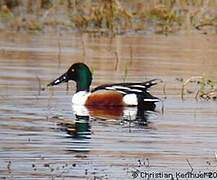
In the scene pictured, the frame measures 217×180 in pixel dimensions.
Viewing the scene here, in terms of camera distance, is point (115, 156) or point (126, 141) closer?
point (115, 156)

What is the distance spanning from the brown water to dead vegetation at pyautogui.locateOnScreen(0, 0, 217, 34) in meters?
→ 1.95

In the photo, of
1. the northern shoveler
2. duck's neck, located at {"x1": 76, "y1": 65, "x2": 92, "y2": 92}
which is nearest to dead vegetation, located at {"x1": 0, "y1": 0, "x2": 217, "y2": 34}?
duck's neck, located at {"x1": 76, "y1": 65, "x2": 92, "y2": 92}

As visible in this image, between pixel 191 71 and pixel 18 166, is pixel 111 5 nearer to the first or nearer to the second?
pixel 191 71

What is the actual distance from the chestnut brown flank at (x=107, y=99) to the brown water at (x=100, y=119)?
0.37 m

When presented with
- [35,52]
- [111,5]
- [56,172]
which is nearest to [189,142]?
[56,172]

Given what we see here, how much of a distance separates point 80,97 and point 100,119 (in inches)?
57.1

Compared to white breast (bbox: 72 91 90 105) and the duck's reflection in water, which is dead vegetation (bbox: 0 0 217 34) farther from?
the duck's reflection in water

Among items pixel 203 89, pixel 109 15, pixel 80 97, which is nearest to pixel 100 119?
pixel 80 97

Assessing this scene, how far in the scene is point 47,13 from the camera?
2489cm

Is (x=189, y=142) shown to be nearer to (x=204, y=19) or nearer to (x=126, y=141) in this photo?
(x=126, y=141)

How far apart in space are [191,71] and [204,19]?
7.53 metres

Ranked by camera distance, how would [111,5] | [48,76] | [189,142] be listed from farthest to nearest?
[111,5]
[48,76]
[189,142]

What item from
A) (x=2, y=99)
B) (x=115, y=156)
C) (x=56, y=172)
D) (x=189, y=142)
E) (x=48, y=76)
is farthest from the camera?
(x=48, y=76)

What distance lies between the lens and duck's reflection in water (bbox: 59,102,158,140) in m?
12.1
